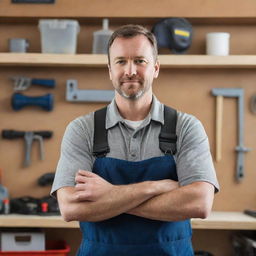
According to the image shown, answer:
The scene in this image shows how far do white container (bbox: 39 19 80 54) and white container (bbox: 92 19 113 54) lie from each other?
5.1 inches

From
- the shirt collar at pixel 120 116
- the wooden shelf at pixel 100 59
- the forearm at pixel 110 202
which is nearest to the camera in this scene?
the forearm at pixel 110 202

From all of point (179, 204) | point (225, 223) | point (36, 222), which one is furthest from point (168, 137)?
point (36, 222)

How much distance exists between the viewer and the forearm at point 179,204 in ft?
6.46

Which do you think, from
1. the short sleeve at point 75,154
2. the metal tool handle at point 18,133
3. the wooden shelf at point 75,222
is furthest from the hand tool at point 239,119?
the short sleeve at point 75,154

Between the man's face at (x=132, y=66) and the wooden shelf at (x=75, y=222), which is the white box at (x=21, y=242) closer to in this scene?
the wooden shelf at (x=75, y=222)

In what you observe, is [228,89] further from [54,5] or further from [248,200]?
[54,5]

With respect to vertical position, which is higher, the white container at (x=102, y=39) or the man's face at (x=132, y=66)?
the white container at (x=102, y=39)

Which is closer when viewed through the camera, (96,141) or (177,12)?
(96,141)

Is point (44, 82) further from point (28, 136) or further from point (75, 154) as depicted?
point (75, 154)

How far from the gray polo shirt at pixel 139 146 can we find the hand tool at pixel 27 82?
1.72m

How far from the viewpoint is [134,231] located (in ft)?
6.57

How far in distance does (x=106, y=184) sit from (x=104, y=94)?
5.88ft

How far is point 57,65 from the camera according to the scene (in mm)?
3734

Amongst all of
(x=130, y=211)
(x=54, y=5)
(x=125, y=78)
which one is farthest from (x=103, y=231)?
(x=54, y=5)
